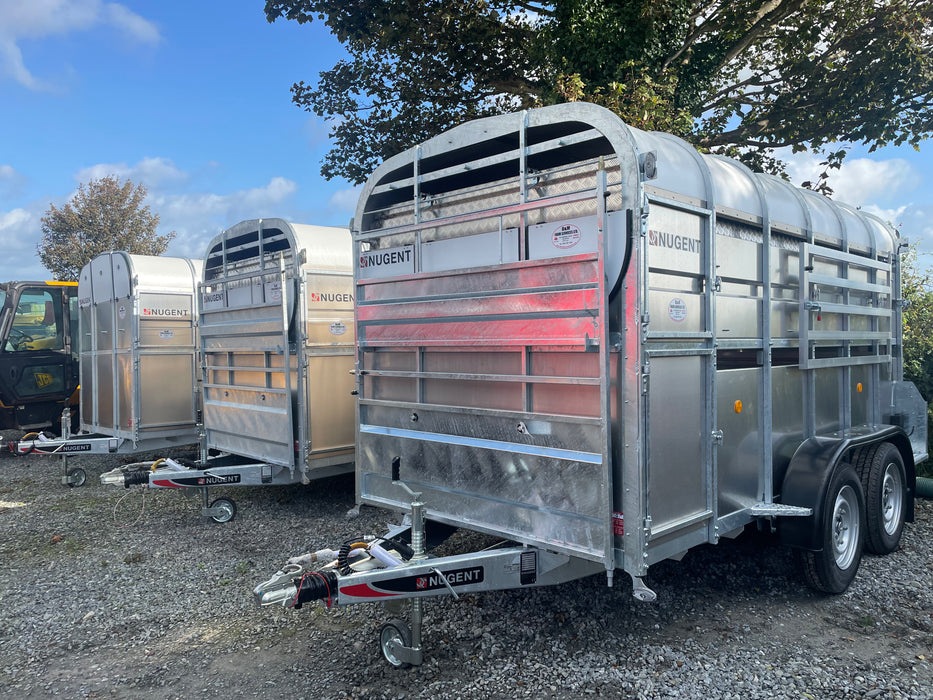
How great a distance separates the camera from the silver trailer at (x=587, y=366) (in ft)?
11.1

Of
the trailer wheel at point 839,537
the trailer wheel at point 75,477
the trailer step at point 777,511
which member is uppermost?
the trailer step at point 777,511

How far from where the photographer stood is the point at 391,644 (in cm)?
367

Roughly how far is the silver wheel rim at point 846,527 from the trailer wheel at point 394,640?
2971mm

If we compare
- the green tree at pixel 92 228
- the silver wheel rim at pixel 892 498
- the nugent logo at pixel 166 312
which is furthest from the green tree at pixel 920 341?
the green tree at pixel 92 228

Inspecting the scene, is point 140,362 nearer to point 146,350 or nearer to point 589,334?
point 146,350

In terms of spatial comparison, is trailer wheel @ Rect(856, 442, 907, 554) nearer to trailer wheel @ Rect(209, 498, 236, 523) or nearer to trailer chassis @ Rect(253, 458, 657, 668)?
trailer chassis @ Rect(253, 458, 657, 668)

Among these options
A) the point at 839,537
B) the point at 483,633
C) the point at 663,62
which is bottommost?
the point at 483,633

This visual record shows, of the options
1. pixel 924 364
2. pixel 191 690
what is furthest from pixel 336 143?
pixel 191 690

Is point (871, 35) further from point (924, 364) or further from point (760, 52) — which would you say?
point (924, 364)

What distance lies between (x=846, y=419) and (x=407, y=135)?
9.93 metres

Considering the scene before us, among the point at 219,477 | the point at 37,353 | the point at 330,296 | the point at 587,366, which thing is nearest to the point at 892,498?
the point at 587,366

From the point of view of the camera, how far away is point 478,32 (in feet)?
39.5

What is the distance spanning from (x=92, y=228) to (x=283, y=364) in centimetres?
2433

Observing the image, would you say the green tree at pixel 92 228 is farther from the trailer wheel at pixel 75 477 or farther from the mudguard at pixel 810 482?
the mudguard at pixel 810 482
